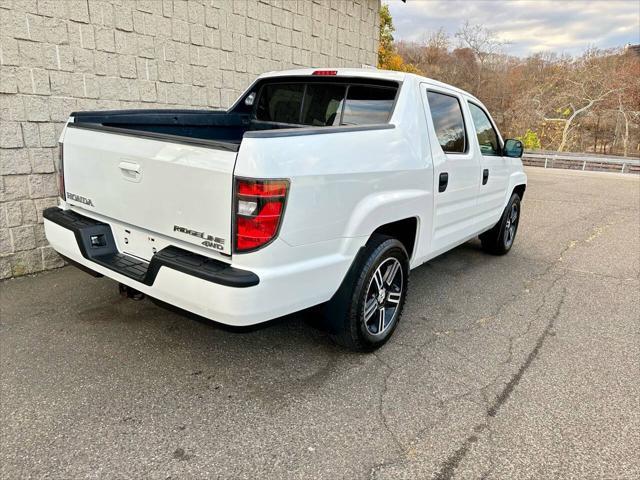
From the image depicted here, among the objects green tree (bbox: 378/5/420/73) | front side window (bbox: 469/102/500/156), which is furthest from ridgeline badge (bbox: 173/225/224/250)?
green tree (bbox: 378/5/420/73)

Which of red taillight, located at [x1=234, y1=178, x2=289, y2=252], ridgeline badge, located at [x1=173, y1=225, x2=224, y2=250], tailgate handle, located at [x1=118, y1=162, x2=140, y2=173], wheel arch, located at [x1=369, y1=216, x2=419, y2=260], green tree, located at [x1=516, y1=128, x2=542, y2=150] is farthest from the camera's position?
green tree, located at [x1=516, y1=128, x2=542, y2=150]

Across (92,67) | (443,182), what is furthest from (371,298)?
(92,67)

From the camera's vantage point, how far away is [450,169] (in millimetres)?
3762

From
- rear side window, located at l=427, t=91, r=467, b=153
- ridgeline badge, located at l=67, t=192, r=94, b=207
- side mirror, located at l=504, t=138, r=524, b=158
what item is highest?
rear side window, located at l=427, t=91, r=467, b=153

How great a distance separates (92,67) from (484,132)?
4084 millimetres

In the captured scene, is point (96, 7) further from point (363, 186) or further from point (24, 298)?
point (363, 186)

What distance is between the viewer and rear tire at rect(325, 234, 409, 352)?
288 cm

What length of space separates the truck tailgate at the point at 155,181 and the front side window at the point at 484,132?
3.12m

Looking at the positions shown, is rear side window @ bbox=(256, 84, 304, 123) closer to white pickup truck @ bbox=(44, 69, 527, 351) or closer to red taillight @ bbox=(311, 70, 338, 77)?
white pickup truck @ bbox=(44, 69, 527, 351)

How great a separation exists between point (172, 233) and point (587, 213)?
30.2ft

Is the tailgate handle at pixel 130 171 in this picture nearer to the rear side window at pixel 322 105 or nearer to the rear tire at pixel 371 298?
the rear tire at pixel 371 298

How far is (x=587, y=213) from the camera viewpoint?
9.28 metres

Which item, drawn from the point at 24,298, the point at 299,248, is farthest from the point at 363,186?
the point at 24,298

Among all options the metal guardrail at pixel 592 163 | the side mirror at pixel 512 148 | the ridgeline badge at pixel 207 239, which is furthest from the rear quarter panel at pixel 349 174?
the metal guardrail at pixel 592 163
